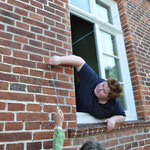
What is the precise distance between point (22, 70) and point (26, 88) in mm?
178

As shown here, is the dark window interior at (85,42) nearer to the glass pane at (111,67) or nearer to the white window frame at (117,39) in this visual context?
the glass pane at (111,67)

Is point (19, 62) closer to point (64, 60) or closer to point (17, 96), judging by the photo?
point (17, 96)

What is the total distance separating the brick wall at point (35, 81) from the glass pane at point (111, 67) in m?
0.98

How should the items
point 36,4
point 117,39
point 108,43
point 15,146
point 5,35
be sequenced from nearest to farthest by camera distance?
point 15,146 < point 5,35 < point 36,4 < point 108,43 < point 117,39

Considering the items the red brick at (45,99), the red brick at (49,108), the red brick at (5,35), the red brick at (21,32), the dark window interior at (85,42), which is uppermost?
the dark window interior at (85,42)

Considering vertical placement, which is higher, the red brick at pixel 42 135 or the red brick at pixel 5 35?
the red brick at pixel 5 35

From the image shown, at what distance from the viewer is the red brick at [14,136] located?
143 cm

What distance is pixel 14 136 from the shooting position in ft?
4.86

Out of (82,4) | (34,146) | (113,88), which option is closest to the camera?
(34,146)

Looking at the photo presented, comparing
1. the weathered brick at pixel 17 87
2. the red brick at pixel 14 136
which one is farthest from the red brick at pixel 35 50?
the red brick at pixel 14 136

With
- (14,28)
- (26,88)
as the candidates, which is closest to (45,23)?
(14,28)

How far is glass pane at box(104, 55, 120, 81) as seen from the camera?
3.13 meters

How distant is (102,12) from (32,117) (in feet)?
8.87

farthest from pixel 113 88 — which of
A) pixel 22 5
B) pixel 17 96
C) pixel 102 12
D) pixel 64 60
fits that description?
pixel 102 12
